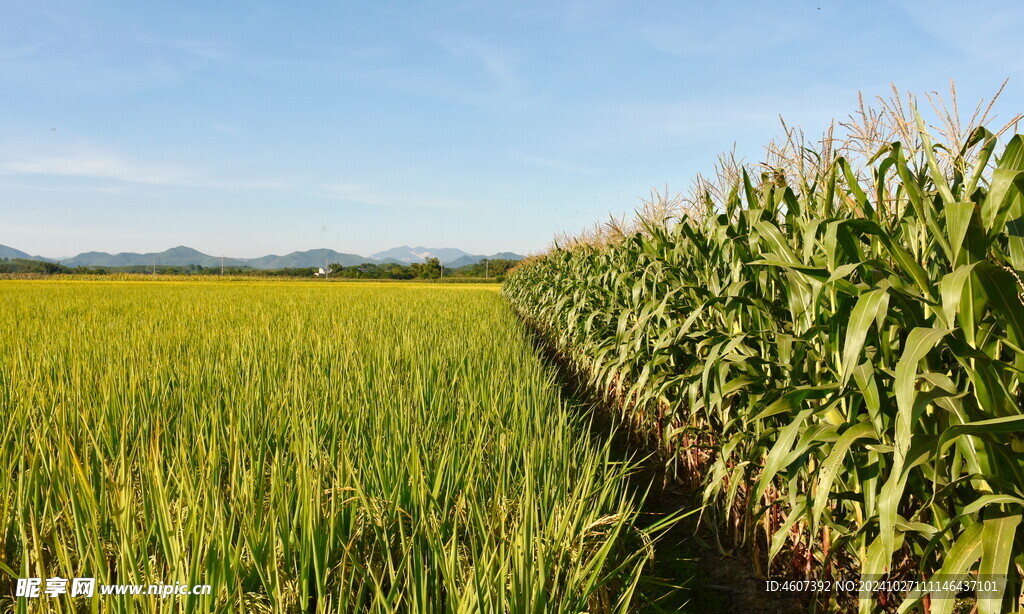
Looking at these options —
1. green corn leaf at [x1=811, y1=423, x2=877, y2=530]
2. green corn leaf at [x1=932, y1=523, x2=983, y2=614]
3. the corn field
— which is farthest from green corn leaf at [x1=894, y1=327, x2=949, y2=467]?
green corn leaf at [x1=932, y1=523, x2=983, y2=614]

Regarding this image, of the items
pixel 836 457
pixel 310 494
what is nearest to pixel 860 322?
pixel 836 457

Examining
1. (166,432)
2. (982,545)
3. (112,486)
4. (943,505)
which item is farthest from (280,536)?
(943,505)

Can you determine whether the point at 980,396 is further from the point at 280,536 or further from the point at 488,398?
the point at 488,398

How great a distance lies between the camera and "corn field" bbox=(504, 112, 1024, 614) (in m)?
1.22

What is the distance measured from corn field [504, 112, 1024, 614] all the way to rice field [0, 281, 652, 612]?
58cm

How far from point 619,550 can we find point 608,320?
258cm

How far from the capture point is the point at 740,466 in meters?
1.98

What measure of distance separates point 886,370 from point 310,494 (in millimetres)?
1539

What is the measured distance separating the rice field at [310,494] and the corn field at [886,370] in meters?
0.58

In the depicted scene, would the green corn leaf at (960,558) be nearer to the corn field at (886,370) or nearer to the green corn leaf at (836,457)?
the corn field at (886,370)

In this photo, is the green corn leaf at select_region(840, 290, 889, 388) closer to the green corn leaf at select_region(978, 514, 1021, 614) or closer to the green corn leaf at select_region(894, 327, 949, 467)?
the green corn leaf at select_region(894, 327, 949, 467)

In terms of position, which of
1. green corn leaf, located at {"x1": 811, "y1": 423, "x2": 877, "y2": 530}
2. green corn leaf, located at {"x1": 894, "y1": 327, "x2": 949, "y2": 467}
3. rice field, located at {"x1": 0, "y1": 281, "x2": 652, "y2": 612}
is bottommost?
rice field, located at {"x1": 0, "y1": 281, "x2": 652, "y2": 612}

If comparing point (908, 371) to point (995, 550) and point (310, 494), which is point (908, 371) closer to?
point (995, 550)

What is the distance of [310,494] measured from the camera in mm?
1479
